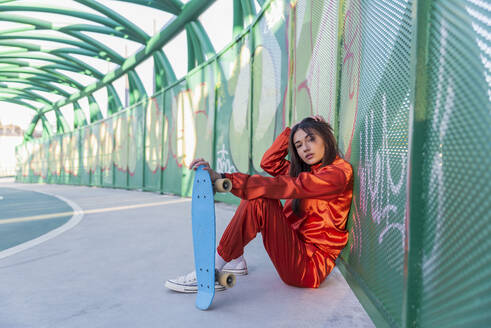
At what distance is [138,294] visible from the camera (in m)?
2.19

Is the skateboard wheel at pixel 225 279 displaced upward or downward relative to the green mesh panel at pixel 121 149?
downward

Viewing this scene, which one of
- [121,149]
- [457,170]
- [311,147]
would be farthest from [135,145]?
[457,170]

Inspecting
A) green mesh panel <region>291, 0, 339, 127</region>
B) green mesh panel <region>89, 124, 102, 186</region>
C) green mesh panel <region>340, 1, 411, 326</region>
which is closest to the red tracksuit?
green mesh panel <region>340, 1, 411, 326</region>

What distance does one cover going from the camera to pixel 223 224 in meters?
4.92

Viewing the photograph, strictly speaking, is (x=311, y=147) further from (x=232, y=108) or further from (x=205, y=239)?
(x=232, y=108)

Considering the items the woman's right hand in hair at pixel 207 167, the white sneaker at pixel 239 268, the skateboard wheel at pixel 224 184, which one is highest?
the woman's right hand in hair at pixel 207 167

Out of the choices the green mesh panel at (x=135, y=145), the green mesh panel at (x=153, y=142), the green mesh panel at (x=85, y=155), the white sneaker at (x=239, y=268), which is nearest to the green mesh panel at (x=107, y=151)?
the green mesh panel at (x=85, y=155)

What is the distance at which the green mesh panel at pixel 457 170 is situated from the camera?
914mm

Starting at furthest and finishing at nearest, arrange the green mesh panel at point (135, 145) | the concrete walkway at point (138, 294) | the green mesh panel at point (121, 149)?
the green mesh panel at point (121, 149), the green mesh panel at point (135, 145), the concrete walkway at point (138, 294)

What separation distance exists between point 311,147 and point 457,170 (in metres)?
1.27

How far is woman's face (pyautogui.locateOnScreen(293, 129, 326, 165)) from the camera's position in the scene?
229cm

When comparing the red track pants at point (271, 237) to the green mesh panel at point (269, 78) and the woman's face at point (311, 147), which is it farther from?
the green mesh panel at point (269, 78)

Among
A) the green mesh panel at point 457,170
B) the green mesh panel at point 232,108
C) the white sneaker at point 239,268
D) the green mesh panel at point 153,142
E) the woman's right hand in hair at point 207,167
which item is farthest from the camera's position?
the green mesh panel at point 153,142

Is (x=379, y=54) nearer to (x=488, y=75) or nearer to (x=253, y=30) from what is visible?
(x=488, y=75)
